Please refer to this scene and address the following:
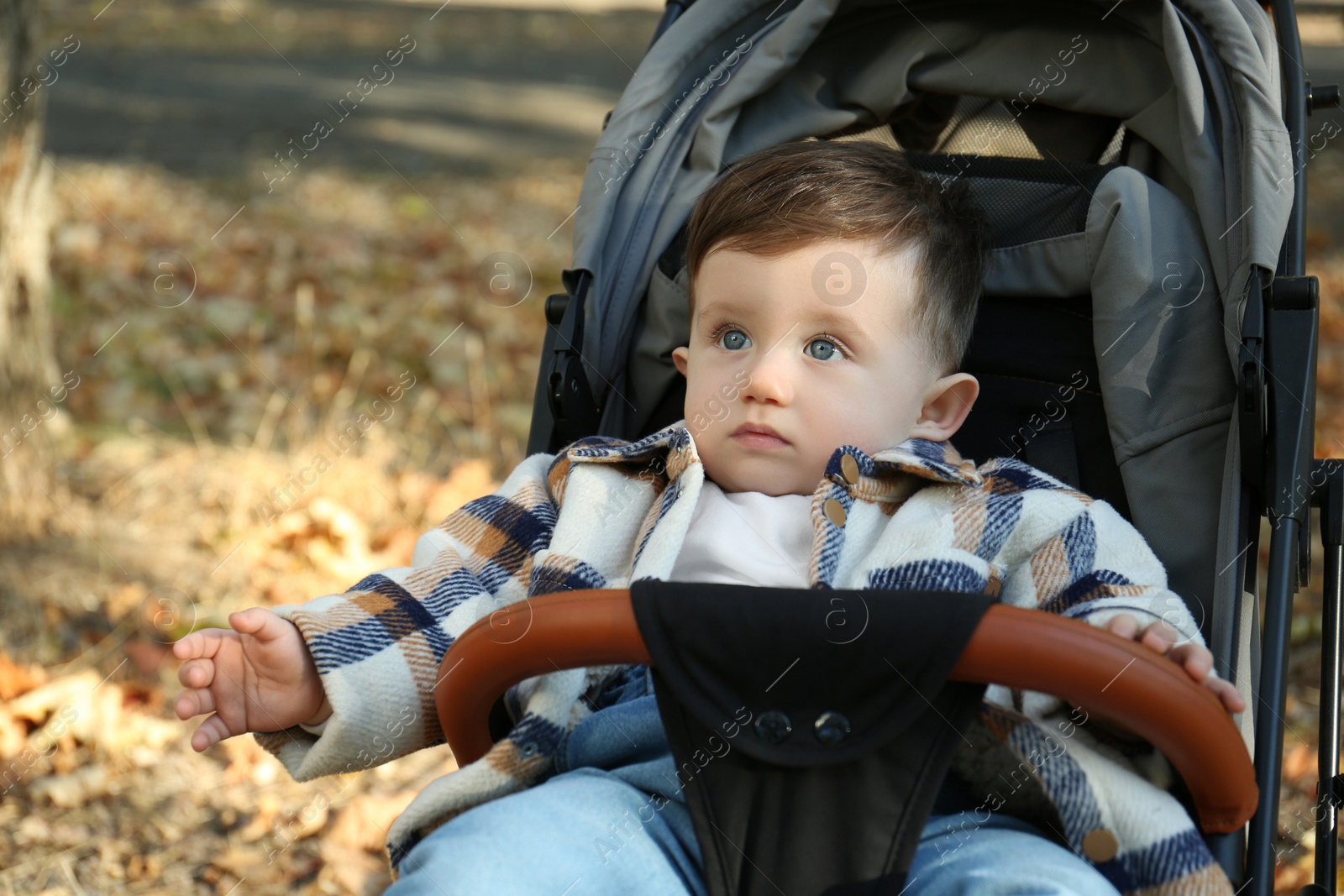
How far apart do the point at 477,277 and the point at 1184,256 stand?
4.10 metres

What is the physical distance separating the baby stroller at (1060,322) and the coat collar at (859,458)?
225mm

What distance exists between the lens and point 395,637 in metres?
1.74

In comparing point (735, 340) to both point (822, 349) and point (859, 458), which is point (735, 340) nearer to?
point (822, 349)

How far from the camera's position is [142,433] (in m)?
4.26

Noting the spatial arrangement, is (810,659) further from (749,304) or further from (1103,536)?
(749,304)

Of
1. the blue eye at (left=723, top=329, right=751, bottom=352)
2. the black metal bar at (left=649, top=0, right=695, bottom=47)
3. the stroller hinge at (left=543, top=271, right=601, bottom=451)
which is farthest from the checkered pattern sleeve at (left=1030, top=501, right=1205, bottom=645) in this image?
the black metal bar at (left=649, top=0, right=695, bottom=47)

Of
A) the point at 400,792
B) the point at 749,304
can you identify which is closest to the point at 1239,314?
the point at 749,304

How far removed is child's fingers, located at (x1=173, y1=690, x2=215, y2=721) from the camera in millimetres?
1584

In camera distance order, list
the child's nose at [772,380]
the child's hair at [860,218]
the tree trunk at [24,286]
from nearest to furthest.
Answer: the child's nose at [772,380], the child's hair at [860,218], the tree trunk at [24,286]

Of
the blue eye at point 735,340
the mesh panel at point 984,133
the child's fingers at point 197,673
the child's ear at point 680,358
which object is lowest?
the child's fingers at point 197,673

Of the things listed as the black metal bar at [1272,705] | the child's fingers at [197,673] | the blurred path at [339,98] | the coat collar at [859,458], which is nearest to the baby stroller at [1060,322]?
the black metal bar at [1272,705]

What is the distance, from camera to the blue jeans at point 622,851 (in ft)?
4.56

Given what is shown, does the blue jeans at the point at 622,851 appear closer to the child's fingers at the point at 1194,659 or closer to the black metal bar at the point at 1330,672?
the child's fingers at the point at 1194,659

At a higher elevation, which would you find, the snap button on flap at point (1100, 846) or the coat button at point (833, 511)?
the coat button at point (833, 511)
